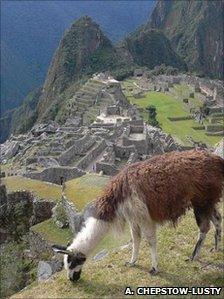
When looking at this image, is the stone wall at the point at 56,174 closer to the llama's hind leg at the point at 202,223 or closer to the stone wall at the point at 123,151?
the stone wall at the point at 123,151

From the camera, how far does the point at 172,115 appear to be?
45031 millimetres

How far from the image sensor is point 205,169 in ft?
20.6

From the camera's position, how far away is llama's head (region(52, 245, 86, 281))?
617cm

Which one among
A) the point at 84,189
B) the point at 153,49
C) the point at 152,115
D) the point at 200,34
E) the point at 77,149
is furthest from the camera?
the point at 200,34

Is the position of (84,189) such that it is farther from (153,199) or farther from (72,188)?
(153,199)

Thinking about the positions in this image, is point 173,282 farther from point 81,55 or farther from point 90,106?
point 81,55

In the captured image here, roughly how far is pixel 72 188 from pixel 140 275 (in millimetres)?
7499

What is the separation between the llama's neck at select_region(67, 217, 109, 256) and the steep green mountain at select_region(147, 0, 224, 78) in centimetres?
10463

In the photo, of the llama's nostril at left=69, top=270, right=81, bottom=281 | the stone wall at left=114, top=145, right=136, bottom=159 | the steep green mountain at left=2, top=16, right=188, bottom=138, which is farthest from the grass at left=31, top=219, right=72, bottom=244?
the steep green mountain at left=2, top=16, right=188, bottom=138

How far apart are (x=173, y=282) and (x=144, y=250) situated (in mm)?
1088

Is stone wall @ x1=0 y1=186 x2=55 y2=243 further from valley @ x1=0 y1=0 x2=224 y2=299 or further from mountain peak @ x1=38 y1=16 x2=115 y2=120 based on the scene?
mountain peak @ x1=38 y1=16 x2=115 y2=120

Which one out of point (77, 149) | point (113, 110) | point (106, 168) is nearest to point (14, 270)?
point (106, 168)

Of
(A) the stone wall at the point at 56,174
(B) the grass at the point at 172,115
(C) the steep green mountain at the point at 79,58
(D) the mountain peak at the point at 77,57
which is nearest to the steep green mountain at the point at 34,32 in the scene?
(D) the mountain peak at the point at 77,57

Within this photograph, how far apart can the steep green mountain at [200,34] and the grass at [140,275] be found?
104m
